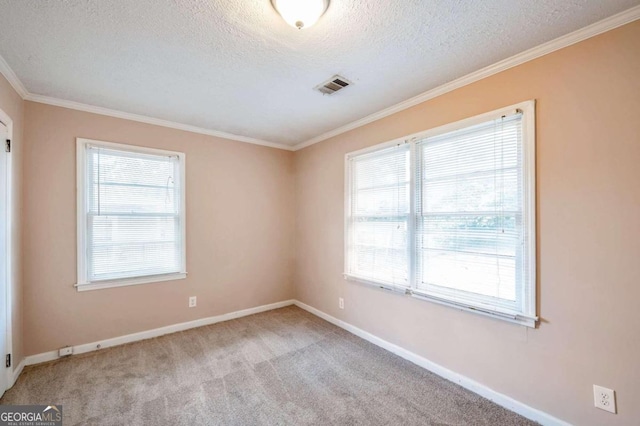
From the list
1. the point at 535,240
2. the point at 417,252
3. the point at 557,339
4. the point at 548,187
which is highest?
the point at 548,187

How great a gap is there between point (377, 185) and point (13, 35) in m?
3.05

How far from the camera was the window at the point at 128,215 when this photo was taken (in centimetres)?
286

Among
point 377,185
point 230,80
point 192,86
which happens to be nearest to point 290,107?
point 230,80

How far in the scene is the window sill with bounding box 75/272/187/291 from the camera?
284 cm

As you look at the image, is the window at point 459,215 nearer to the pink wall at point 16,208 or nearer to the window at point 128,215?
the window at point 128,215

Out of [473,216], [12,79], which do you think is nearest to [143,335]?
[12,79]

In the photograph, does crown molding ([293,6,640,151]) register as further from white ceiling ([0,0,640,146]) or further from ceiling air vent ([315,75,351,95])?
ceiling air vent ([315,75,351,95])

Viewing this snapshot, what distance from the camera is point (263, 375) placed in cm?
244

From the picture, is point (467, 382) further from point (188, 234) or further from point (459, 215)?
point (188, 234)

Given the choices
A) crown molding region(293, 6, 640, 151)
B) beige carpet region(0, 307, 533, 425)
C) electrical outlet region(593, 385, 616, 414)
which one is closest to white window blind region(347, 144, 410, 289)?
crown molding region(293, 6, 640, 151)

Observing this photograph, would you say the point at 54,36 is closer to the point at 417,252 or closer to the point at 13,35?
the point at 13,35

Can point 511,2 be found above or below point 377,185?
above

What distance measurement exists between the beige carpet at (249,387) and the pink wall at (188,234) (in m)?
0.38

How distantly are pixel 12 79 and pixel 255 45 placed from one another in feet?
7.00
